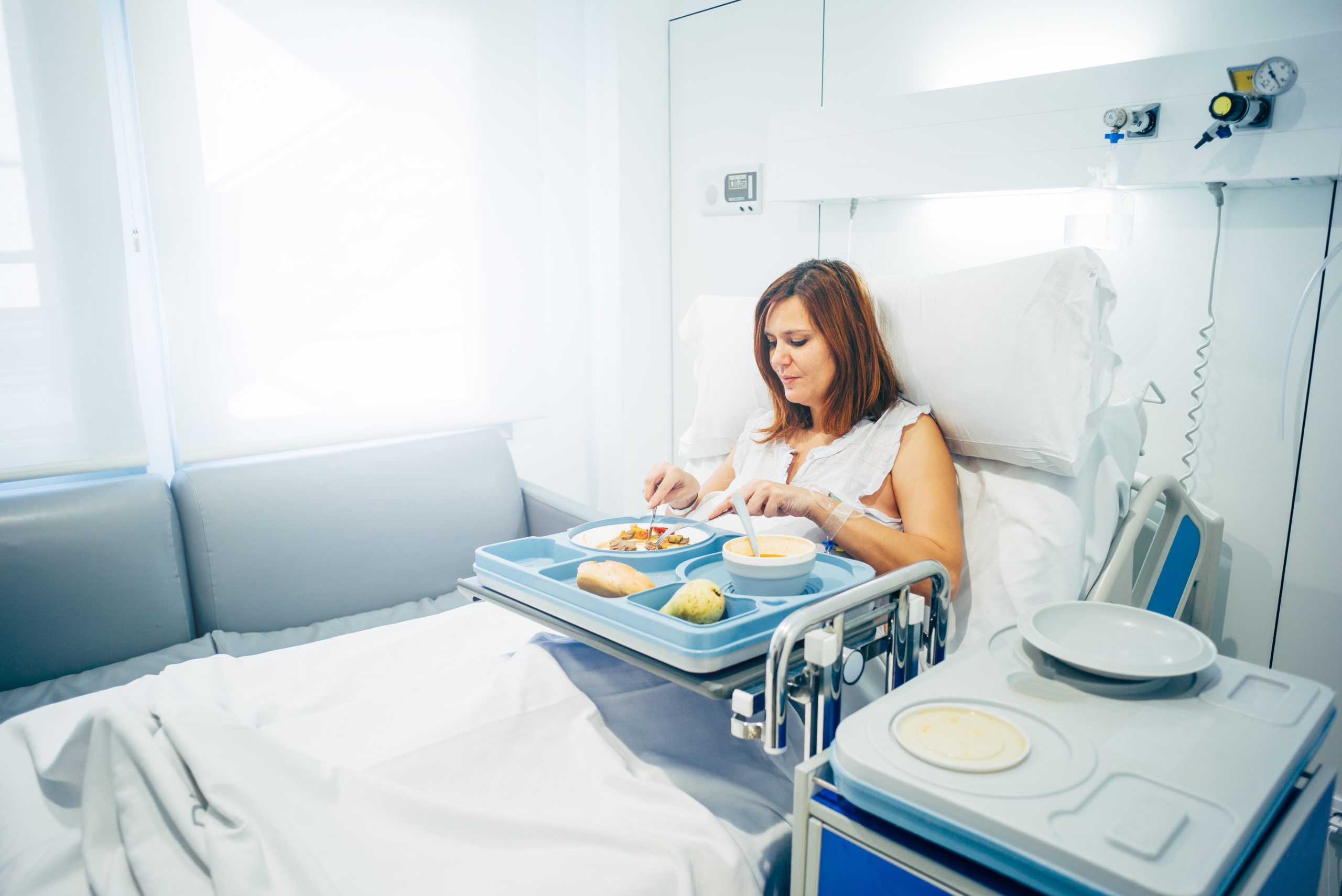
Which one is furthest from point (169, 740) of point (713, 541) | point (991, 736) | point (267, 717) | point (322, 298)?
point (322, 298)

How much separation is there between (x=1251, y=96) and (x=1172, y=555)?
879mm

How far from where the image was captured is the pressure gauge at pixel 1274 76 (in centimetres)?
154

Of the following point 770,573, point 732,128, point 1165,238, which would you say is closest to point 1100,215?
point 1165,238

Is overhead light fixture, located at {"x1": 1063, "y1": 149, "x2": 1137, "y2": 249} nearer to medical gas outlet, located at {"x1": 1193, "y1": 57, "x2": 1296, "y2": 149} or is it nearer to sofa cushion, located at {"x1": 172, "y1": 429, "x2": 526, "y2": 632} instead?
medical gas outlet, located at {"x1": 1193, "y1": 57, "x2": 1296, "y2": 149}

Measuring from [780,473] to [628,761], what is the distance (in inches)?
32.3

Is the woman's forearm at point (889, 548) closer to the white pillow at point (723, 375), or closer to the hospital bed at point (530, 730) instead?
the hospital bed at point (530, 730)

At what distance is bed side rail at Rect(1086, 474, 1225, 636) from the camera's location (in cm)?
158

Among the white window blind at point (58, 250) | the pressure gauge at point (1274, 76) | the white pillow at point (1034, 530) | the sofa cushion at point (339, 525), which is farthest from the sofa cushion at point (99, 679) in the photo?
the pressure gauge at point (1274, 76)

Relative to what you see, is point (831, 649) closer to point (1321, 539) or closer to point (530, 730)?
point (530, 730)

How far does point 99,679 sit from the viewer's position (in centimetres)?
192

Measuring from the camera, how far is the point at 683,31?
9.58ft

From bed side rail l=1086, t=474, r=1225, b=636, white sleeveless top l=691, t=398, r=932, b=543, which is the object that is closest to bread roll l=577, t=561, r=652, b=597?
white sleeveless top l=691, t=398, r=932, b=543

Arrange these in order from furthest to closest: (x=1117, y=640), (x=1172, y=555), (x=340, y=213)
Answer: (x=340, y=213)
(x=1172, y=555)
(x=1117, y=640)

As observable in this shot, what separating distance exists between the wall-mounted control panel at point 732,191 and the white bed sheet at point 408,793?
1823 mm
